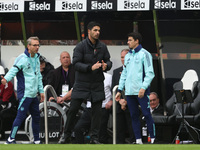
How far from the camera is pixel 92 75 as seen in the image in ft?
35.2

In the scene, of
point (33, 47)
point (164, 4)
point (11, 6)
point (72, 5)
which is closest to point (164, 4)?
point (164, 4)

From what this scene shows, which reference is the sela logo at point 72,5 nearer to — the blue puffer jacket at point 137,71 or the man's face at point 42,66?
the man's face at point 42,66

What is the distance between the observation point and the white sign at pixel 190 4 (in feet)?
40.9

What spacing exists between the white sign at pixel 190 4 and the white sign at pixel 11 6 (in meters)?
3.11

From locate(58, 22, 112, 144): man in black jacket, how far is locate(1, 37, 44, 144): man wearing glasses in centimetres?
75

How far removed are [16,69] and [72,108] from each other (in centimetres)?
115

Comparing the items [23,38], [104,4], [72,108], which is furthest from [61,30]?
[72,108]

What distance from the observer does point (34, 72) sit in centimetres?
1134

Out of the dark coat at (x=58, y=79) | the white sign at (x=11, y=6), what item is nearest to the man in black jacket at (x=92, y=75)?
the dark coat at (x=58, y=79)

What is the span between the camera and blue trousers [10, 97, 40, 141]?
36.4 ft

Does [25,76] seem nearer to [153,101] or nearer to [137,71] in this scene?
[137,71]

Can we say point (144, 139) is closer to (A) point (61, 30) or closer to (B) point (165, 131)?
(B) point (165, 131)

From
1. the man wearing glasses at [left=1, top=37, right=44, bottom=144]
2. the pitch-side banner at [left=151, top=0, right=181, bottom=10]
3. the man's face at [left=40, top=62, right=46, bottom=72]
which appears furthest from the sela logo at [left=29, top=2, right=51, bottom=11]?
the pitch-side banner at [left=151, top=0, right=181, bottom=10]

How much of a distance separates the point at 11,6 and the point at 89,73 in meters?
3.16
